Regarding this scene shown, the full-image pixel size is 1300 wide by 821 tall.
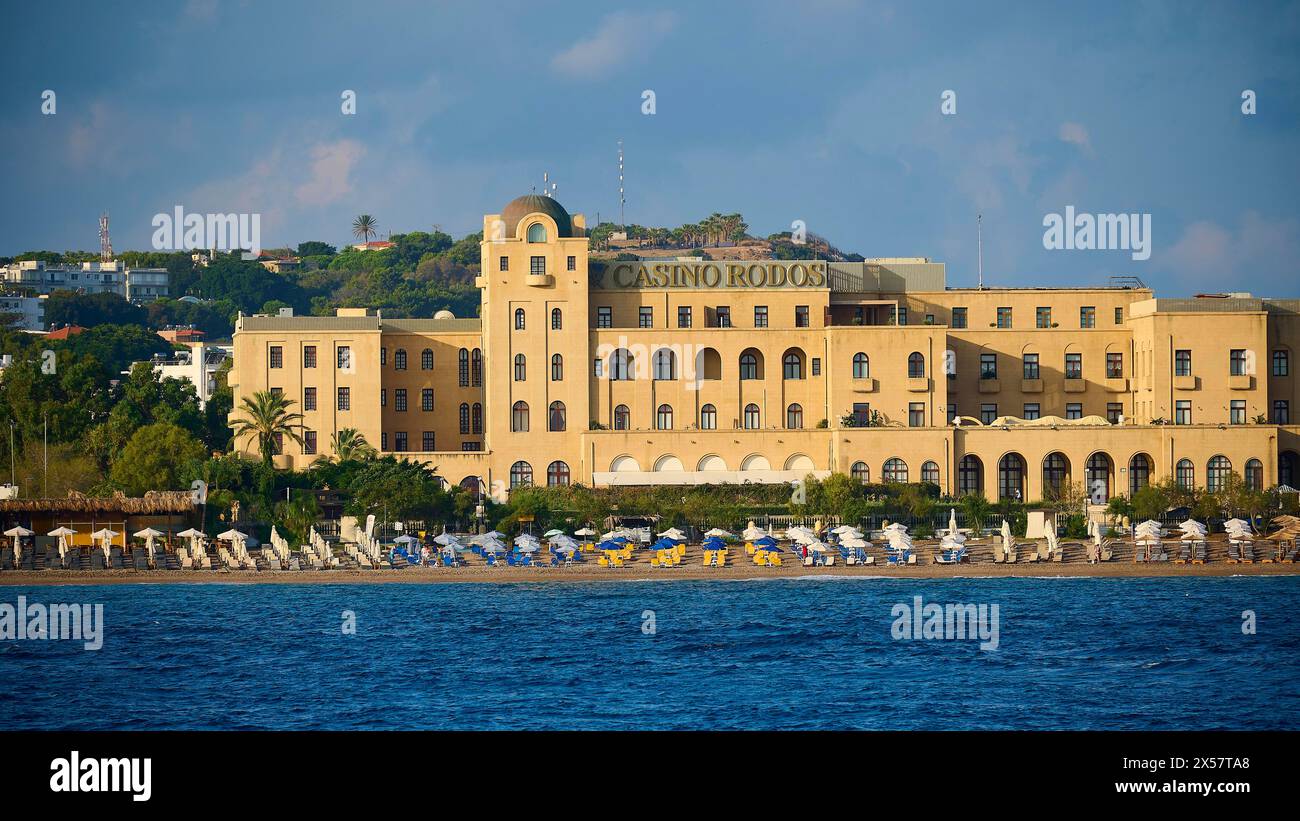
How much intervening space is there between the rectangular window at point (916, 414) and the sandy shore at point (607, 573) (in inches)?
714

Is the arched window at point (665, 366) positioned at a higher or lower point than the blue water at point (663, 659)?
higher

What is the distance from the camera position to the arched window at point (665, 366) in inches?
3312

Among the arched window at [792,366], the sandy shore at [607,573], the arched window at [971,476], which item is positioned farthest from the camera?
the arched window at [792,366]

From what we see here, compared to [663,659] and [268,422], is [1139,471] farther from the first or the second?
[268,422]

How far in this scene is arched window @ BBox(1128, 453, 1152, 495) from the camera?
266 ft

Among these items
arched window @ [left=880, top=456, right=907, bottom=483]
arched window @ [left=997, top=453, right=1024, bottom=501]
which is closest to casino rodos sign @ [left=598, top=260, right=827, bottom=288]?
arched window @ [left=880, top=456, right=907, bottom=483]

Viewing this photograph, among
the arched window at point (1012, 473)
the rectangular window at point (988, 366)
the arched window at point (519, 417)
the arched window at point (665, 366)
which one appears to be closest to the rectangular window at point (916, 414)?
the arched window at point (1012, 473)

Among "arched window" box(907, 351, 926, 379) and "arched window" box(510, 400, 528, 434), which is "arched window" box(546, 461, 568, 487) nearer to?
"arched window" box(510, 400, 528, 434)

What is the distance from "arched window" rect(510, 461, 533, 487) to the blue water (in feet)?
49.9

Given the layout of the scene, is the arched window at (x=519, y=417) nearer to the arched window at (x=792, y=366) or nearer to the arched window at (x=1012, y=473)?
the arched window at (x=792, y=366)

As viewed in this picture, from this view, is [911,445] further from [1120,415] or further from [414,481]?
[414,481]

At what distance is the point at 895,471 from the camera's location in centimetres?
7969

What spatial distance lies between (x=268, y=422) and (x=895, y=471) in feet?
96.4
